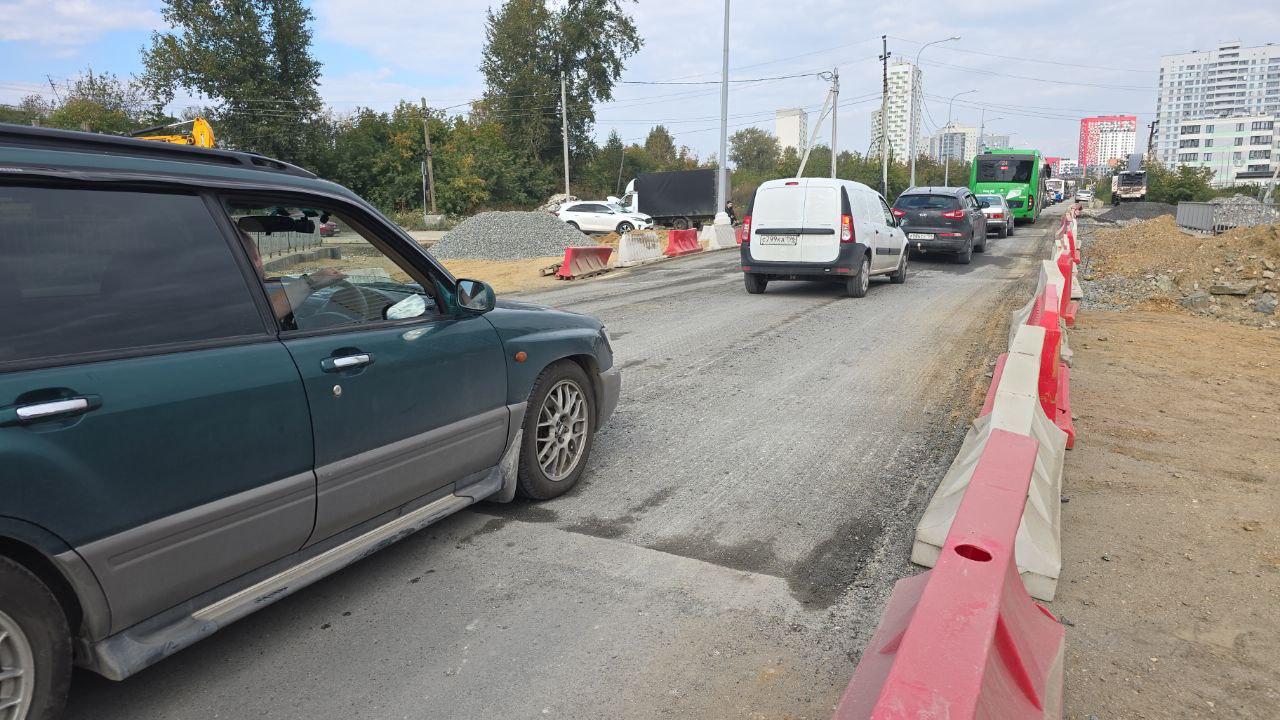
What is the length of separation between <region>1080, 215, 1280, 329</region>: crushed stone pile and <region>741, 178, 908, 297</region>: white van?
400 centimetres

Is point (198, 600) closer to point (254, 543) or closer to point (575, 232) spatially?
point (254, 543)

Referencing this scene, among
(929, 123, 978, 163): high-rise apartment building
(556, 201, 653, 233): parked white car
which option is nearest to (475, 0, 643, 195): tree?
(556, 201, 653, 233): parked white car

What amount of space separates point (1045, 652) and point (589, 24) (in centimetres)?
6736

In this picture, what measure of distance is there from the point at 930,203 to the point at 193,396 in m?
19.3

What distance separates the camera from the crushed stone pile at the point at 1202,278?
42.6ft

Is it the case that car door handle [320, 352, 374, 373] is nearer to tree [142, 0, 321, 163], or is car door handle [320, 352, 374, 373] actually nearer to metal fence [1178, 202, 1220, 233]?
metal fence [1178, 202, 1220, 233]

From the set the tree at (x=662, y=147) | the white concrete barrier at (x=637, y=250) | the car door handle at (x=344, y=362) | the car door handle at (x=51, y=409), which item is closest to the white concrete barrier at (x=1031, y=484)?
the car door handle at (x=344, y=362)

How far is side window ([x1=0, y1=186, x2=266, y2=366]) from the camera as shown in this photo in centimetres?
231

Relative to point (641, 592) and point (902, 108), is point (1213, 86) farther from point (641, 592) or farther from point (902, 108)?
point (641, 592)

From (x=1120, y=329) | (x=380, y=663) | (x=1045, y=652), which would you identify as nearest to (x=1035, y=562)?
(x=1045, y=652)

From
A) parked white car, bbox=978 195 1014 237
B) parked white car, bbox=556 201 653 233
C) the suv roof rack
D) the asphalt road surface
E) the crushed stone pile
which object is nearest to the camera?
the suv roof rack

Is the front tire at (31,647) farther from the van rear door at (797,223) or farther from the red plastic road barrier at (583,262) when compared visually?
the red plastic road barrier at (583,262)

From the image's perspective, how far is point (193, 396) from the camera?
260 centimetres

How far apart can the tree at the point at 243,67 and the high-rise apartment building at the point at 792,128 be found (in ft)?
234
